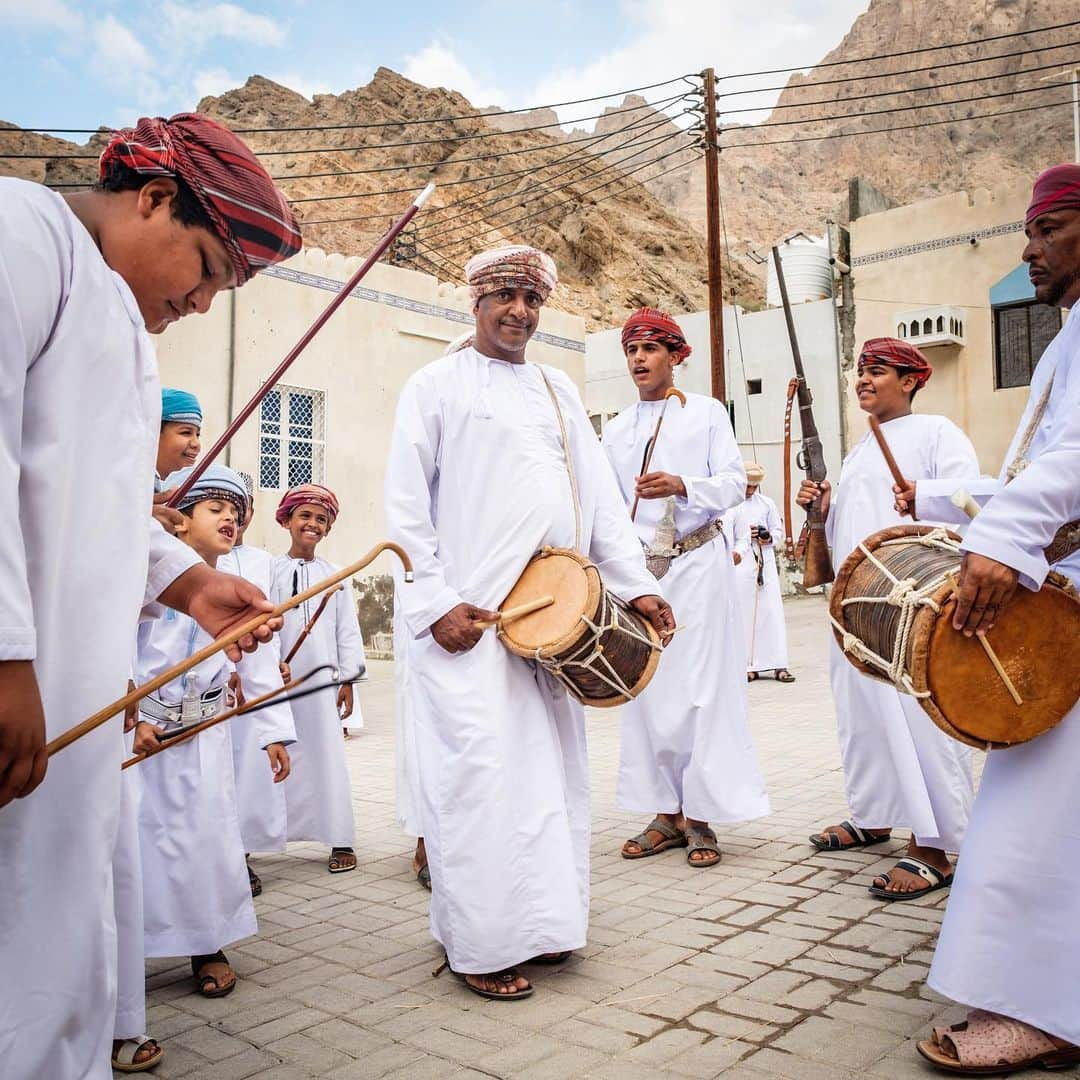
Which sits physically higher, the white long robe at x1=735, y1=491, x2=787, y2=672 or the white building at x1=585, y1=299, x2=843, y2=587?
the white building at x1=585, y1=299, x2=843, y2=587

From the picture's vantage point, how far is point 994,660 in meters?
2.57

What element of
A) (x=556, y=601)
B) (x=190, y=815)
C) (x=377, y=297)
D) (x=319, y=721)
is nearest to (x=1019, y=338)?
(x=377, y=297)

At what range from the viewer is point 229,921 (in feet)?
11.1

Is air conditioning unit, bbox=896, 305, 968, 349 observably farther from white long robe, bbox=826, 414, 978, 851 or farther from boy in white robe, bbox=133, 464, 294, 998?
boy in white robe, bbox=133, 464, 294, 998

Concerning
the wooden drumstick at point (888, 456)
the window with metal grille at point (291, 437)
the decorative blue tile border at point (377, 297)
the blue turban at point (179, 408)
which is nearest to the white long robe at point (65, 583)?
the blue turban at point (179, 408)

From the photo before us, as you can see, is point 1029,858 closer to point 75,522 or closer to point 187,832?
point 75,522

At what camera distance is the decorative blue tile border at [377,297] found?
1351 cm

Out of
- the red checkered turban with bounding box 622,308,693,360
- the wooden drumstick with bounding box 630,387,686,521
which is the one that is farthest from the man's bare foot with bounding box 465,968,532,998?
the red checkered turban with bounding box 622,308,693,360

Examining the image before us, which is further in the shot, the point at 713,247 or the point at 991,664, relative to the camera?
the point at 713,247

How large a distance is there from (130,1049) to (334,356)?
12.1 m

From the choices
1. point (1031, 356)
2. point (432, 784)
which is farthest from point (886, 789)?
point (1031, 356)

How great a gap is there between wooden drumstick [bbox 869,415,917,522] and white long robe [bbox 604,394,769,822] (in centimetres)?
68

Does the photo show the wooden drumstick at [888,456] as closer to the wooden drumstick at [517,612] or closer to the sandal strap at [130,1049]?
the wooden drumstick at [517,612]

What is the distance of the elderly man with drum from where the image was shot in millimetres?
3252
